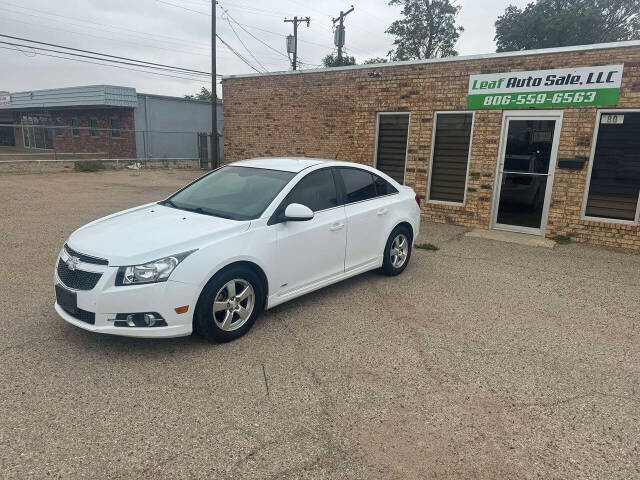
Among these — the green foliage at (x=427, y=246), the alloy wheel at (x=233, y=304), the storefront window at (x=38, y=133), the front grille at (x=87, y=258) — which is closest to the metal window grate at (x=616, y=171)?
the green foliage at (x=427, y=246)

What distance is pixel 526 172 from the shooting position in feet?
29.9

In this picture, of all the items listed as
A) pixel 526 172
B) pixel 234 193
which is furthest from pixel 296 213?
pixel 526 172

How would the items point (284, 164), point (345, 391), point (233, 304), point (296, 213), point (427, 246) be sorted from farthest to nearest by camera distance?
point (427, 246)
point (284, 164)
point (296, 213)
point (233, 304)
point (345, 391)

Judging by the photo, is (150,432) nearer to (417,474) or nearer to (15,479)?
(15,479)

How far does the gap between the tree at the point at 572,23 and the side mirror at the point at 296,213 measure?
114ft

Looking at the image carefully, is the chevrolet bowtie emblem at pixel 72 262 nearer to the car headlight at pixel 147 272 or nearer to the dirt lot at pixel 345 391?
the car headlight at pixel 147 272

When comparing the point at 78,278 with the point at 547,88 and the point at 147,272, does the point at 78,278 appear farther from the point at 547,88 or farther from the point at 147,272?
the point at 547,88

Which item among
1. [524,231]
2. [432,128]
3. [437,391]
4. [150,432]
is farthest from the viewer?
[432,128]

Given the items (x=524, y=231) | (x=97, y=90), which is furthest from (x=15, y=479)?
(x=97, y=90)

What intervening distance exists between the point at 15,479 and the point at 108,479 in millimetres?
476

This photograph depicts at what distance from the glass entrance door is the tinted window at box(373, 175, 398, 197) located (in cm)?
422

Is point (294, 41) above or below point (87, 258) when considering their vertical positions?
above

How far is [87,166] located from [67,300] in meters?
19.0

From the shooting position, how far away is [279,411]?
Result: 10.3ft
